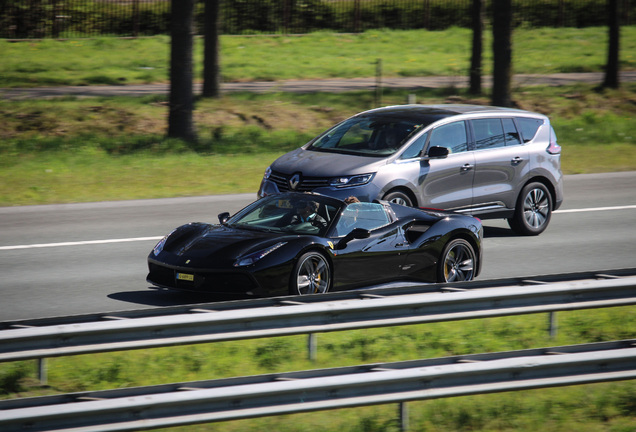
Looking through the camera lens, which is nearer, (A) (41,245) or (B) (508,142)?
(A) (41,245)

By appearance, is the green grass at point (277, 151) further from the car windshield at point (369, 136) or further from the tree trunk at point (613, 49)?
the car windshield at point (369, 136)

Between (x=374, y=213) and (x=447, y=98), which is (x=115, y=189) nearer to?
(x=374, y=213)

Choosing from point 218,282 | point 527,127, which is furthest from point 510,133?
point 218,282

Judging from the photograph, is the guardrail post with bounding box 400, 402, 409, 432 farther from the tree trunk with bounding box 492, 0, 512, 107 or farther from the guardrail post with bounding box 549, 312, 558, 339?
the tree trunk with bounding box 492, 0, 512, 107

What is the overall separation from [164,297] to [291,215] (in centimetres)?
162

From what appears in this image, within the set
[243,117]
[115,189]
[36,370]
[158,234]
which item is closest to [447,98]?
[243,117]

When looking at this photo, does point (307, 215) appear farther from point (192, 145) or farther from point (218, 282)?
point (192, 145)

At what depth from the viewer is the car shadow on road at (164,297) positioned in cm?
938

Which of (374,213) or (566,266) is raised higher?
(374,213)

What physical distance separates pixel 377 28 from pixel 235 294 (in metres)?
34.6

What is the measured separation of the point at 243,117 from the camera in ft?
77.9

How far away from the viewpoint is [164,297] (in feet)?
32.1

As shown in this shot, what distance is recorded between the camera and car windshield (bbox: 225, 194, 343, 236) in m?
9.79

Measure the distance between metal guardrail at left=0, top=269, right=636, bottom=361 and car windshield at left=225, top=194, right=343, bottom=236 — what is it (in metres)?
2.14
